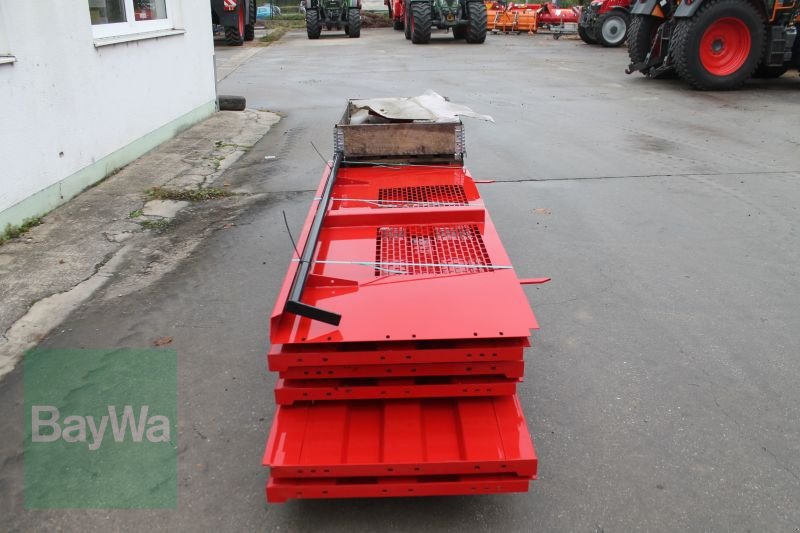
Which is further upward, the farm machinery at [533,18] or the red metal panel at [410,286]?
the farm machinery at [533,18]

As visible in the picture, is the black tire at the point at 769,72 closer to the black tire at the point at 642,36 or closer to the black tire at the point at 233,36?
the black tire at the point at 642,36

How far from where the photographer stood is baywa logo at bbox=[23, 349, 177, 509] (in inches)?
109

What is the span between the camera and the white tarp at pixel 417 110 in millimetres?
5453

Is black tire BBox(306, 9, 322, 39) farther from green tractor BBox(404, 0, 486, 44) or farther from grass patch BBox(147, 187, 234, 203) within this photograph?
grass patch BBox(147, 187, 234, 203)

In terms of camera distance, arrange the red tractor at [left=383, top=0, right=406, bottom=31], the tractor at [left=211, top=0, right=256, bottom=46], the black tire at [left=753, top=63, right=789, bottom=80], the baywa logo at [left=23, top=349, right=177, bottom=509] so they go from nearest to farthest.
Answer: the baywa logo at [left=23, top=349, right=177, bottom=509] → the black tire at [left=753, top=63, right=789, bottom=80] → the tractor at [left=211, top=0, right=256, bottom=46] → the red tractor at [left=383, top=0, right=406, bottom=31]

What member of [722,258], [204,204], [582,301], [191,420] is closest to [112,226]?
[204,204]

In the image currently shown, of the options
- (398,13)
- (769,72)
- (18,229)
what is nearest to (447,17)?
(398,13)

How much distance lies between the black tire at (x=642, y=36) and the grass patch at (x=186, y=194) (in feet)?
34.9

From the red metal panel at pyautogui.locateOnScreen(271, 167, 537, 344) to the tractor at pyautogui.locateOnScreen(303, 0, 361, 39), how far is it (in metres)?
25.1

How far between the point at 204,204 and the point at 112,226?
1.03m

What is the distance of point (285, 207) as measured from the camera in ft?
21.3

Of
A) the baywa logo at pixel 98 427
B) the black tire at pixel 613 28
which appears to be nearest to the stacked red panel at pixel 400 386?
the baywa logo at pixel 98 427

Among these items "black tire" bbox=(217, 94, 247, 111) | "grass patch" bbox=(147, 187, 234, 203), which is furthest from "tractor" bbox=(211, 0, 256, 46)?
"grass patch" bbox=(147, 187, 234, 203)

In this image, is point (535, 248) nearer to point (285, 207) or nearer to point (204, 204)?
point (285, 207)
